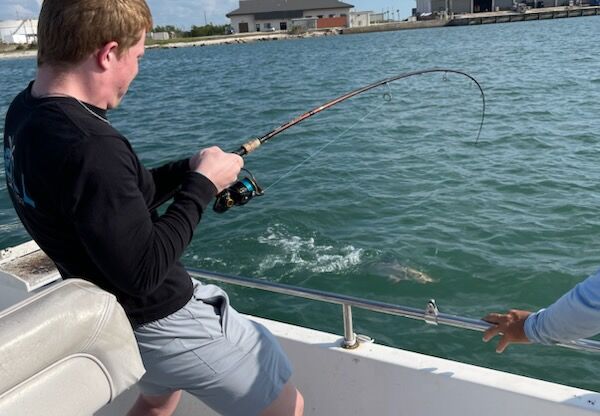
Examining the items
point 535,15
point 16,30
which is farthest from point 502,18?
point 16,30

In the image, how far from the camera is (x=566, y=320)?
157cm

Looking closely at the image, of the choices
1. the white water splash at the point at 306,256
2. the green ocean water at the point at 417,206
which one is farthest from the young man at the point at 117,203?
the white water splash at the point at 306,256

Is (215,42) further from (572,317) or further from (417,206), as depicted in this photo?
(572,317)

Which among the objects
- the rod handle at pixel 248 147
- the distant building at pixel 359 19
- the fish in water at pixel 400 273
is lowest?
the fish in water at pixel 400 273

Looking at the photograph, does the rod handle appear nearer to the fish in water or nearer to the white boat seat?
the white boat seat

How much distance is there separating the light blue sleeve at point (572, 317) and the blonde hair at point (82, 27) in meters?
1.26

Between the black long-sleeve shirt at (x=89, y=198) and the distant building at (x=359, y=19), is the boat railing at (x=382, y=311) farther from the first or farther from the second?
the distant building at (x=359, y=19)

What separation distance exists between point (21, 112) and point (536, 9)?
89.3 metres

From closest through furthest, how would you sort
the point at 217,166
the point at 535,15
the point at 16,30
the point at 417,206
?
the point at 217,166 < the point at 417,206 < the point at 535,15 < the point at 16,30

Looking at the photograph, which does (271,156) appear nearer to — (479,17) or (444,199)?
(444,199)

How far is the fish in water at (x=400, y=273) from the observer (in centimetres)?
594

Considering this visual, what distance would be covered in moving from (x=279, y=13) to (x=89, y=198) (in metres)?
95.2

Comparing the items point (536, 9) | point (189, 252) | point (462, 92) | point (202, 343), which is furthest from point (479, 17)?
point (202, 343)

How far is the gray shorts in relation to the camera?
1.72 meters
